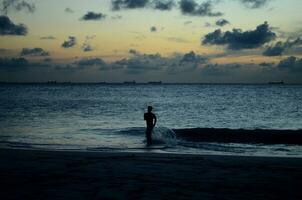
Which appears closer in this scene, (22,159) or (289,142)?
(22,159)

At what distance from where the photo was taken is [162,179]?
9.37 m

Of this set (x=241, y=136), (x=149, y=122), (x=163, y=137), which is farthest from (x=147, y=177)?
(x=241, y=136)

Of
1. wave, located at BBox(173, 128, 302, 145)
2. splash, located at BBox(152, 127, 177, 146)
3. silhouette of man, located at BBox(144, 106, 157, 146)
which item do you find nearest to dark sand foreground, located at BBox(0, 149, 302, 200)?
silhouette of man, located at BBox(144, 106, 157, 146)

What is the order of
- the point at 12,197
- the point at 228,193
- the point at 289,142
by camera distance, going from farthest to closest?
the point at 289,142 → the point at 228,193 → the point at 12,197

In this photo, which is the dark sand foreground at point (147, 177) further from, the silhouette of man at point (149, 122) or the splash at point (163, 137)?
the splash at point (163, 137)

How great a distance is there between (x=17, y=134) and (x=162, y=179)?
60.0ft

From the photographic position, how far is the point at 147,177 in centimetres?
955

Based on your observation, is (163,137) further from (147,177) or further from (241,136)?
(147,177)

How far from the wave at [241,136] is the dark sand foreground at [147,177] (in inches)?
459

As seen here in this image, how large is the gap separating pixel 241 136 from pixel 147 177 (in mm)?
18246

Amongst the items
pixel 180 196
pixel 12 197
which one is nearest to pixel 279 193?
pixel 180 196

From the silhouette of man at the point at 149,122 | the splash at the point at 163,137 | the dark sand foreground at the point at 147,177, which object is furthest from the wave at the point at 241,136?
the dark sand foreground at the point at 147,177

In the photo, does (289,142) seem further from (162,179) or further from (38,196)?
(38,196)

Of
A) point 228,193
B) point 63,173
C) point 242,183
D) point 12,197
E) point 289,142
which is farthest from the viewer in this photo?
point 289,142
